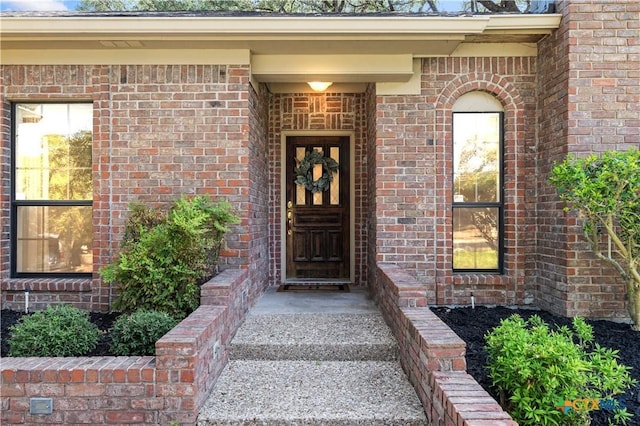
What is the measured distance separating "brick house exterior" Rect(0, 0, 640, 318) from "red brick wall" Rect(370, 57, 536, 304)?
0.02 m

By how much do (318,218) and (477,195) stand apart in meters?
2.23

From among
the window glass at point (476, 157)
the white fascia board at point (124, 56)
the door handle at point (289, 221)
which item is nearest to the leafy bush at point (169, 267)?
the white fascia board at point (124, 56)

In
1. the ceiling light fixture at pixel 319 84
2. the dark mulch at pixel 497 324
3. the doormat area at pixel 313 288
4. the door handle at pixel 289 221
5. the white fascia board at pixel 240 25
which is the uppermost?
the white fascia board at pixel 240 25

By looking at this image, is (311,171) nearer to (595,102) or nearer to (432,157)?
(432,157)

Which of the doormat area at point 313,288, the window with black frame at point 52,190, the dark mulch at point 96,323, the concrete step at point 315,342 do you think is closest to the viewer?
the dark mulch at point 96,323

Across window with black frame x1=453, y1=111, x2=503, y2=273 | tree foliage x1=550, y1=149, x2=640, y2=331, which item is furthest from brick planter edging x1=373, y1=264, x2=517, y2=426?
tree foliage x1=550, y1=149, x2=640, y2=331

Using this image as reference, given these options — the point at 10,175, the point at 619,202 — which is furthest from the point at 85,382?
the point at 619,202

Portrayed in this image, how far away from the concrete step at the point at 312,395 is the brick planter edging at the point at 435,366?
6.9 inches

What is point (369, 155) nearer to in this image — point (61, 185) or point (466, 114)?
point (466, 114)

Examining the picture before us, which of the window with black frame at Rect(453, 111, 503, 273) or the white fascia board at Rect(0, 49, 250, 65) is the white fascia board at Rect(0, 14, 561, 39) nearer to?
the white fascia board at Rect(0, 49, 250, 65)

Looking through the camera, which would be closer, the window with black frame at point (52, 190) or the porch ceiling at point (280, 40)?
the porch ceiling at point (280, 40)

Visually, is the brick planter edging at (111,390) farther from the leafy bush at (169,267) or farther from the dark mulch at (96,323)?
the leafy bush at (169,267)

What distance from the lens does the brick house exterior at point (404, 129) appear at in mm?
4125

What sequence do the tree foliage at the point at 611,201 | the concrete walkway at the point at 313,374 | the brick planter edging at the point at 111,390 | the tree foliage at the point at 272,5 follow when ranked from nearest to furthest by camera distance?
the brick planter edging at the point at 111,390, the concrete walkway at the point at 313,374, the tree foliage at the point at 611,201, the tree foliage at the point at 272,5
